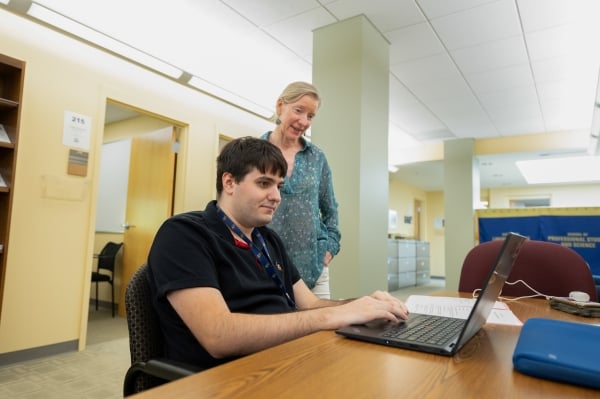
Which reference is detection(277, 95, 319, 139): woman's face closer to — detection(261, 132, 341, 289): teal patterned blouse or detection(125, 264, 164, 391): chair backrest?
detection(261, 132, 341, 289): teal patterned blouse

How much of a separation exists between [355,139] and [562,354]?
8.27 feet

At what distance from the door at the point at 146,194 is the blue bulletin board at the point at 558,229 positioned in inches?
131

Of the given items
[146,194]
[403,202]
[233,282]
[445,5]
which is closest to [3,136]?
[146,194]

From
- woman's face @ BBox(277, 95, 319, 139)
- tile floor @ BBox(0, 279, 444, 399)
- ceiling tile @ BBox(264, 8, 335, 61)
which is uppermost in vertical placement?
ceiling tile @ BBox(264, 8, 335, 61)

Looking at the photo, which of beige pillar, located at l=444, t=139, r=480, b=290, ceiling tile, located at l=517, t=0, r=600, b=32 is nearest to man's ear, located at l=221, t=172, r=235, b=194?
ceiling tile, located at l=517, t=0, r=600, b=32

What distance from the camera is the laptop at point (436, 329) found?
2.19 feet

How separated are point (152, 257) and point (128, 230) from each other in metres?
4.17

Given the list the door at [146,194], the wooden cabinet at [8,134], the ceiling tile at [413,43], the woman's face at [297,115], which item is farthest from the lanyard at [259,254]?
the door at [146,194]

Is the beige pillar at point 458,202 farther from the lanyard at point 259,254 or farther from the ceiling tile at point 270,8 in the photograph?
the lanyard at point 259,254

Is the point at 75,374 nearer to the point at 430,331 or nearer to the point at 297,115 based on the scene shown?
the point at 297,115

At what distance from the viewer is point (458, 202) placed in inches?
254

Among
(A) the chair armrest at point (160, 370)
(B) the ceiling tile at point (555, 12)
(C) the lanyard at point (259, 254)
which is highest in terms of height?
(B) the ceiling tile at point (555, 12)

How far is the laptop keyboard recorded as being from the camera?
2.39 feet

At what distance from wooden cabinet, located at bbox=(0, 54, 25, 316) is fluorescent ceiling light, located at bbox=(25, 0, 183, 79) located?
0.51 metres
